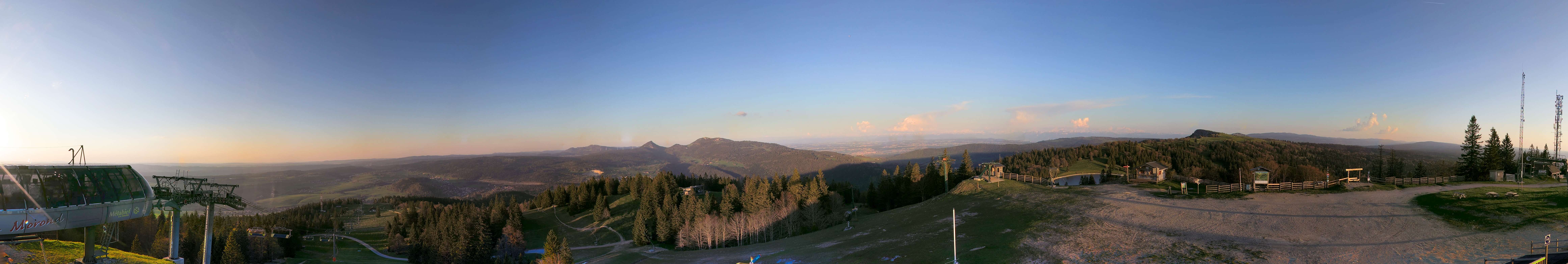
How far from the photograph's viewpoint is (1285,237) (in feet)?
86.6

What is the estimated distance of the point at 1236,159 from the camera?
6788cm

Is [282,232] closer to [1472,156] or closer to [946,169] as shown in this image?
[946,169]

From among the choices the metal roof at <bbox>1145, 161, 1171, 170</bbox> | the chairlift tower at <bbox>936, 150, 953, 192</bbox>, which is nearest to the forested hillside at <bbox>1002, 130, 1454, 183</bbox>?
the metal roof at <bbox>1145, 161, 1171, 170</bbox>

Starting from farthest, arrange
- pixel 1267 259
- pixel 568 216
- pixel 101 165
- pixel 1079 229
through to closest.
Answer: pixel 568 216, pixel 1079 229, pixel 101 165, pixel 1267 259

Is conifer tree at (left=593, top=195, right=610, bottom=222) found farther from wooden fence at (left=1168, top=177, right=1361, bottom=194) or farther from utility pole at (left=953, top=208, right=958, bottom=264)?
wooden fence at (left=1168, top=177, right=1361, bottom=194)

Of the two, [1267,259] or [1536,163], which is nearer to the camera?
[1267,259]

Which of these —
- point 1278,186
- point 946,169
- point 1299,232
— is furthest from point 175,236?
point 1278,186

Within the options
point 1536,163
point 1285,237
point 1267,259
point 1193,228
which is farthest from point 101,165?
point 1536,163

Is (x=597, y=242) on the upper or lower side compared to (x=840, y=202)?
lower

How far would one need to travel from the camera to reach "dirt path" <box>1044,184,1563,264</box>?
74.7 ft

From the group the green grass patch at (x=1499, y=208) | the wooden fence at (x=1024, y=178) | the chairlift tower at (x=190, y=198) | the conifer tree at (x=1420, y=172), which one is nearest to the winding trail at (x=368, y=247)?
the chairlift tower at (x=190, y=198)

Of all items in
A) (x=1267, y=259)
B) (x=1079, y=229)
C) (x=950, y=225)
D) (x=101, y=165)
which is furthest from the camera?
(x=950, y=225)

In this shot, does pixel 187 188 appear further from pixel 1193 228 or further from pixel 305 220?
pixel 305 220

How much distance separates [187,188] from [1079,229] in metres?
60.1
